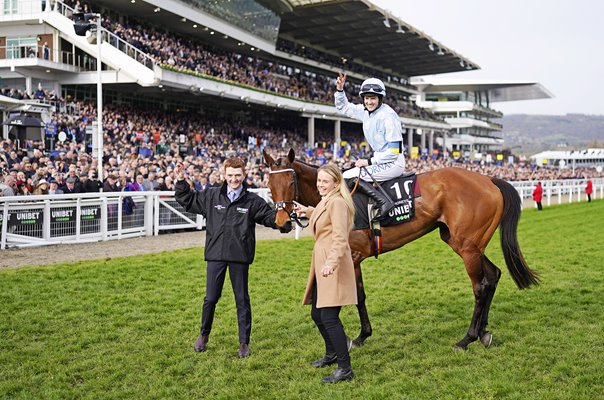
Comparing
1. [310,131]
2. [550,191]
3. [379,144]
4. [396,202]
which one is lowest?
[550,191]

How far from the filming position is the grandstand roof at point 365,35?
36938 millimetres

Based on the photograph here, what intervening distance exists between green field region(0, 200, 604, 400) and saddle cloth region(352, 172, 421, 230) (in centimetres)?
100

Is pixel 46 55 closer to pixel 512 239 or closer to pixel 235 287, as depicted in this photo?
pixel 235 287

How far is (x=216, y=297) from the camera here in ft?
15.4

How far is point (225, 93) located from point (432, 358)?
84.7 ft

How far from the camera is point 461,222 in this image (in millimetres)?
5152

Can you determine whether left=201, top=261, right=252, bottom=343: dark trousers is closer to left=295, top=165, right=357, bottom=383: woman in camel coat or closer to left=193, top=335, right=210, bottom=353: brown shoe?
left=193, top=335, right=210, bottom=353: brown shoe

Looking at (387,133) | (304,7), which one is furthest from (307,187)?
(304,7)

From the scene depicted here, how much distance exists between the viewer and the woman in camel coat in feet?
12.8

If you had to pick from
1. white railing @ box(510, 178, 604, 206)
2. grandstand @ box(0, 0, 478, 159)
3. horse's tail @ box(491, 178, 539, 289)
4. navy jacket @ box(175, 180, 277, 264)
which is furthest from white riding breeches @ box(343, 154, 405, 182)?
white railing @ box(510, 178, 604, 206)

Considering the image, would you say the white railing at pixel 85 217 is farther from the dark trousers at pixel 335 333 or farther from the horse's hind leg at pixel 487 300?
the horse's hind leg at pixel 487 300

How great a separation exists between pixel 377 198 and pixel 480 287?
116 cm

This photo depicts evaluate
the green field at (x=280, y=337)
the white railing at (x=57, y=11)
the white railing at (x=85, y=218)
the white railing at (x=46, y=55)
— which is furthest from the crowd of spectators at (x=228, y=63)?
the green field at (x=280, y=337)

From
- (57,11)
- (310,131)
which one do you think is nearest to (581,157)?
(310,131)
